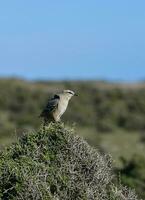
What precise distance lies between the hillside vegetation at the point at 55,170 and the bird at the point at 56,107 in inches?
50.2

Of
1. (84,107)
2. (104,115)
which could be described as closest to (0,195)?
(104,115)

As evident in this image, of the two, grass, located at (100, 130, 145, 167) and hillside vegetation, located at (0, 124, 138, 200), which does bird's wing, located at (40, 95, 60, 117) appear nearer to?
hillside vegetation, located at (0, 124, 138, 200)

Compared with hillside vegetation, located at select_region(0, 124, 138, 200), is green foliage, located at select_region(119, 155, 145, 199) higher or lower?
higher

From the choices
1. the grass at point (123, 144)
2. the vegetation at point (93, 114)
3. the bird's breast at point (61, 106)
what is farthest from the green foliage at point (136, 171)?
the grass at point (123, 144)

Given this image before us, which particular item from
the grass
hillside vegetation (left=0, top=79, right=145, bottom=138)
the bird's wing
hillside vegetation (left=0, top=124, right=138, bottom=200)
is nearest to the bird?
the bird's wing

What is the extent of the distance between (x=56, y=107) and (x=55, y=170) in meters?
2.02

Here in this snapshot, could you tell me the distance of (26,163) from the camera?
26.5 ft

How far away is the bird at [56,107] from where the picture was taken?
9.98 m

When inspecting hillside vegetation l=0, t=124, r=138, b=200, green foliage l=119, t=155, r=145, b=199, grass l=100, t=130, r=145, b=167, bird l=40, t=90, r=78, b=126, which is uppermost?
grass l=100, t=130, r=145, b=167

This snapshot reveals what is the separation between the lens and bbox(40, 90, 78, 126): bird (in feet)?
32.8

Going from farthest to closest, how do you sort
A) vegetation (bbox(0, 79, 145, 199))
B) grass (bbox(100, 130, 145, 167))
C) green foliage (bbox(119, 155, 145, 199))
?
1. vegetation (bbox(0, 79, 145, 199))
2. grass (bbox(100, 130, 145, 167))
3. green foliage (bbox(119, 155, 145, 199))

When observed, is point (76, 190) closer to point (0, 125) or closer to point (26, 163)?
point (26, 163)

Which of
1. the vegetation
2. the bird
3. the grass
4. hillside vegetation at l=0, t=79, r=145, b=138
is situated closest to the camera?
the bird

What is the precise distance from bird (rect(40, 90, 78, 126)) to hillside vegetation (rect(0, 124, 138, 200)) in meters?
1.28
